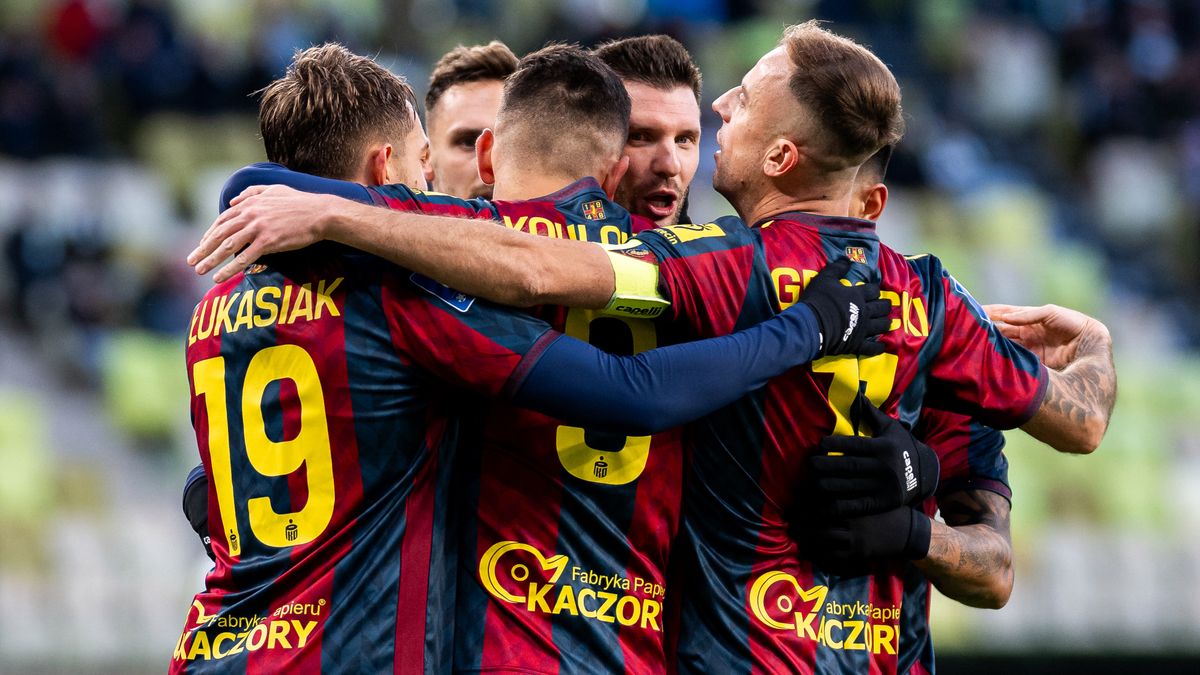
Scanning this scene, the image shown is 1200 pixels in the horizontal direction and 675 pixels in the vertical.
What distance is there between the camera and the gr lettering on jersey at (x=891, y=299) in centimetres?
390

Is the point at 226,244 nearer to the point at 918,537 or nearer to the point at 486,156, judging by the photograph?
the point at 486,156

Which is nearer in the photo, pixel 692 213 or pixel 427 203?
pixel 427 203

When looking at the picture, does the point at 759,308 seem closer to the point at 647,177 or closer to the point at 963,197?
the point at 647,177

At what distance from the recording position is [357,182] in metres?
4.02

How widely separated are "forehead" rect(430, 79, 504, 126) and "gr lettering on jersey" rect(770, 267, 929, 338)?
213cm

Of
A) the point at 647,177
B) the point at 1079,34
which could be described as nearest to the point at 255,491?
the point at 647,177

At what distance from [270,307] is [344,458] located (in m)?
0.43

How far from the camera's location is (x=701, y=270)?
12.6ft

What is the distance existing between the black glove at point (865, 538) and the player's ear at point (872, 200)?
85 cm

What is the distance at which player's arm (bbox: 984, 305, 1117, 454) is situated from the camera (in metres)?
4.20

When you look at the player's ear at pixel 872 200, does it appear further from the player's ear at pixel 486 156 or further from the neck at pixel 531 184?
the player's ear at pixel 486 156

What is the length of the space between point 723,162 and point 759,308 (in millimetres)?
546


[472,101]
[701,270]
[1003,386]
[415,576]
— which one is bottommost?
[415,576]

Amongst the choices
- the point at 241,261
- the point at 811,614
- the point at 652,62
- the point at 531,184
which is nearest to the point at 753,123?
the point at 531,184
